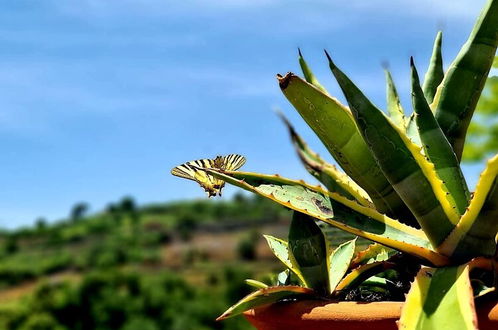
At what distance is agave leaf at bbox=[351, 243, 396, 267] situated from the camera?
1.59 m

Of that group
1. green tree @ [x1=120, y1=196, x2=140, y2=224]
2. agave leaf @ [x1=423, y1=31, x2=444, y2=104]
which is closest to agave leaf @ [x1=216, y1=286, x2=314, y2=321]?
agave leaf @ [x1=423, y1=31, x2=444, y2=104]

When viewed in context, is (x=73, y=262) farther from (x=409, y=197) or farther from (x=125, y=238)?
(x=409, y=197)

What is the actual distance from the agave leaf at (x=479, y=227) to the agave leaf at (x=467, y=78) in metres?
0.24

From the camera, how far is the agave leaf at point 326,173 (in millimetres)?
1643

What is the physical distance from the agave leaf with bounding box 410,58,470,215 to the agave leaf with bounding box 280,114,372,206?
0.71ft

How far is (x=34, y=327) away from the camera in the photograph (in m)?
9.70

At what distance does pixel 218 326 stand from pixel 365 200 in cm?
823

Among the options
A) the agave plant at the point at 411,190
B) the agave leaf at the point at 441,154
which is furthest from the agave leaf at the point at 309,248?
the agave leaf at the point at 441,154

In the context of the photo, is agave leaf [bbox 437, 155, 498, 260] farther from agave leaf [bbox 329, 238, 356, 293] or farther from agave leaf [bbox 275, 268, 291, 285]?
agave leaf [bbox 275, 268, 291, 285]

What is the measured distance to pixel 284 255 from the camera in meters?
1.63

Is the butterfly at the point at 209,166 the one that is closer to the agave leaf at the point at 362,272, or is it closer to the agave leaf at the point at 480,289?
the agave leaf at the point at 362,272

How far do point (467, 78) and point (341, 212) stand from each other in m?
0.36

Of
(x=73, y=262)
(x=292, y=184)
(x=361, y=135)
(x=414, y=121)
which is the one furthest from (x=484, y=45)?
(x=73, y=262)

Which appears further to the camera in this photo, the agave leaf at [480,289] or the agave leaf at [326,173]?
the agave leaf at [326,173]
